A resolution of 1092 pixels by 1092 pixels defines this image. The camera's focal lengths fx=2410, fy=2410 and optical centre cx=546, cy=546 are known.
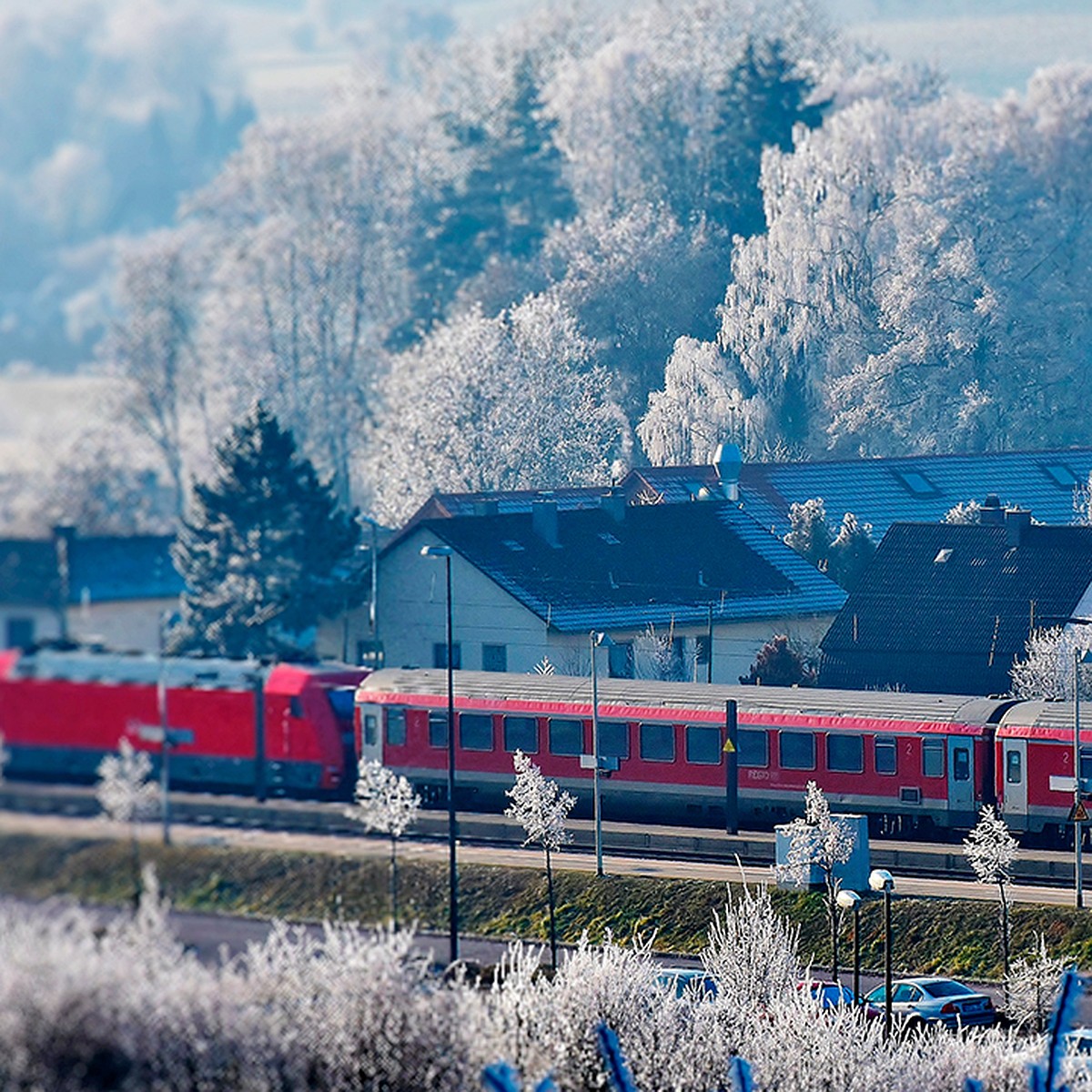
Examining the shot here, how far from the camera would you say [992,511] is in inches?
691

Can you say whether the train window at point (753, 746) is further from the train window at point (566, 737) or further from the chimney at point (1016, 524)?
the chimney at point (1016, 524)

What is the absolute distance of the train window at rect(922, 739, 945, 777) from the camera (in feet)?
60.2

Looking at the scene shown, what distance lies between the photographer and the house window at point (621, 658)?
17266mm

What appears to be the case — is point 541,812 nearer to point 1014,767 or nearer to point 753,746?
point 753,746

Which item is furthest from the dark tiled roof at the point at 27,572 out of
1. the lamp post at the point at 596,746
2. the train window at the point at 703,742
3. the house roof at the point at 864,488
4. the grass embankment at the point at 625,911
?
the train window at the point at 703,742

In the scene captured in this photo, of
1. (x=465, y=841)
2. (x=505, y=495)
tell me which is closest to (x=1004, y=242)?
(x=505, y=495)

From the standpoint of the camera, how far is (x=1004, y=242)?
17.8 meters

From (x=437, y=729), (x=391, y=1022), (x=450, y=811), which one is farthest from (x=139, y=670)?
(x=437, y=729)

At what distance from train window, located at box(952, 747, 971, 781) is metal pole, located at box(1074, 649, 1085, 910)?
2.65 ft

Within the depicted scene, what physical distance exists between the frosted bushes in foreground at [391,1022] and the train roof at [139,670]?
113cm

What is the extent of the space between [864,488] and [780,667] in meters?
1.52

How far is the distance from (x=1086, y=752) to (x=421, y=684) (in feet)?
16.7

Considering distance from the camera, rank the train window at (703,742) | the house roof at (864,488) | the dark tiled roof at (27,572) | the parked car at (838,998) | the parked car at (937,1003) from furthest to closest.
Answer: the train window at (703,742) < the house roof at (864,488) < the parked car at (937,1003) < the parked car at (838,998) < the dark tiled roof at (27,572)

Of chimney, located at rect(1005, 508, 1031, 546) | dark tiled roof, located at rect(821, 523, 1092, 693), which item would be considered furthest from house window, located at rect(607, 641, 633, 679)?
chimney, located at rect(1005, 508, 1031, 546)
